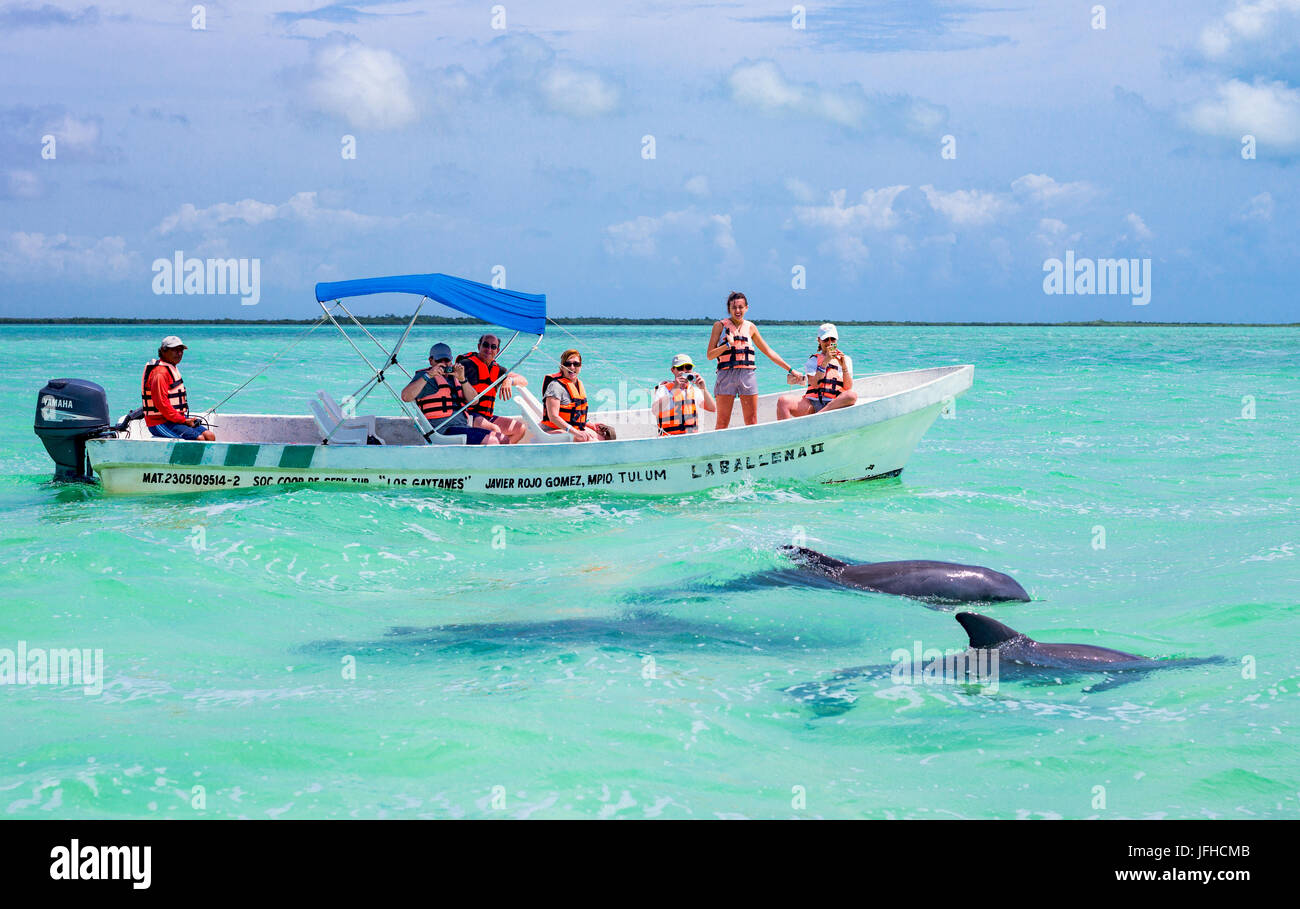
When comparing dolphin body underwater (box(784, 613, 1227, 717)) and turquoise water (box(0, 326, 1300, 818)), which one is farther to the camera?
dolphin body underwater (box(784, 613, 1227, 717))

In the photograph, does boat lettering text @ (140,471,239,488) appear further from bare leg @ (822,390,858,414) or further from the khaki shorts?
bare leg @ (822,390,858,414)

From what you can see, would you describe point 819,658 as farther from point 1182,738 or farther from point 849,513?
point 849,513

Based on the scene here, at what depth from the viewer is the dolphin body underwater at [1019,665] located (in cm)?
665

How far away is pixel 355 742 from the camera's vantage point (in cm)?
607

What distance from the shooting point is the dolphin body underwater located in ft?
21.8

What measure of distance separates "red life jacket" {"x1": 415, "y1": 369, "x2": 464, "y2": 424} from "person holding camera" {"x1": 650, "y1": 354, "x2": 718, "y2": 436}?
2.59 metres

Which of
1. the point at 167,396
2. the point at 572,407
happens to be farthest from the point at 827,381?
the point at 167,396

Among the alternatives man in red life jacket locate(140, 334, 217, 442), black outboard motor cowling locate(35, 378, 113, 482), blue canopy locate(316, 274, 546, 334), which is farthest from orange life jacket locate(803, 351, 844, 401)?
black outboard motor cowling locate(35, 378, 113, 482)

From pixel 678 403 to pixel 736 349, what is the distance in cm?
103

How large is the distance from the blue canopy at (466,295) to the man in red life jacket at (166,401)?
1.98m
